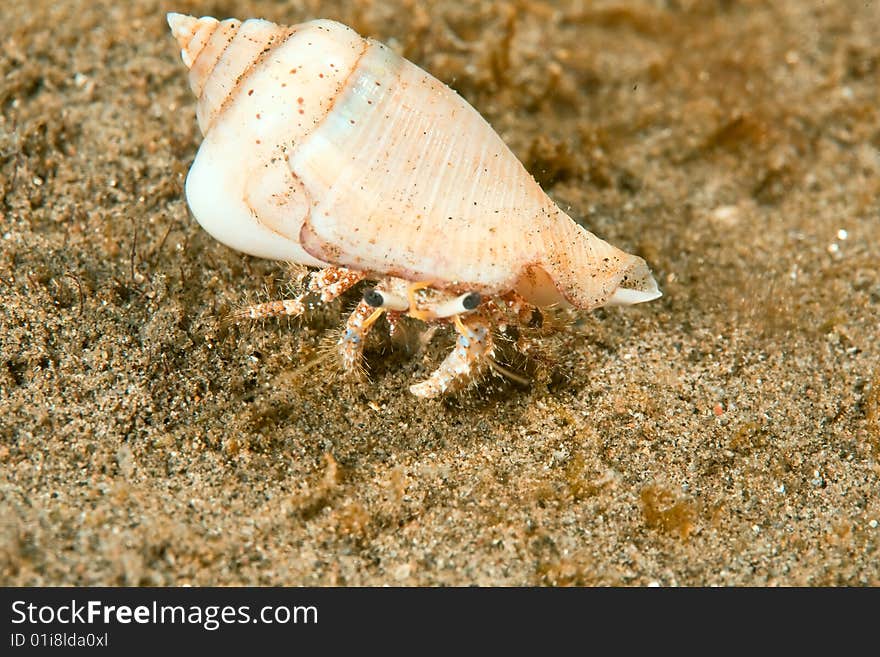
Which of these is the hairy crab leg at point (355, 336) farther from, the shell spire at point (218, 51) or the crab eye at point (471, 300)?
the shell spire at point (218, 51)

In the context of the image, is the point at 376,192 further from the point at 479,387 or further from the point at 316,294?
the point at 479,387

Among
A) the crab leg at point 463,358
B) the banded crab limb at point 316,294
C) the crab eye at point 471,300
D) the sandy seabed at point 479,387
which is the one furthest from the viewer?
the banded crab limb at point 316,294

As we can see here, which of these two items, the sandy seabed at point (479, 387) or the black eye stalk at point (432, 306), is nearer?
the sandy seabed at point (479, 387)

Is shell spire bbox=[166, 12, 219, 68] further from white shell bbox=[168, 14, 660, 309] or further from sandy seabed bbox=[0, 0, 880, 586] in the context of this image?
sandy seabed bbox=[0, 0, 880, 586]

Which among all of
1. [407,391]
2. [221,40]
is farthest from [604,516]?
[221,40]

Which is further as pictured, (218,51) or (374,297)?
(218,51)

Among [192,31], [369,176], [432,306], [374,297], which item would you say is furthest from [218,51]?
[432,306]

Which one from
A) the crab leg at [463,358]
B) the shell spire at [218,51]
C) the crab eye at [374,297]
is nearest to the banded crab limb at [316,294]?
the crab eye at [374,297]
